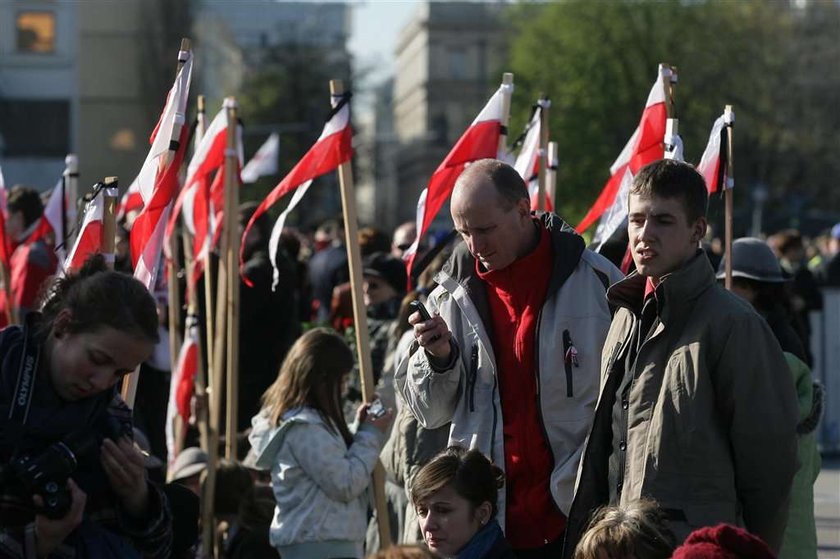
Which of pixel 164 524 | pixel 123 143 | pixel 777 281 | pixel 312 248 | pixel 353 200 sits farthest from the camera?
pixel 123 143

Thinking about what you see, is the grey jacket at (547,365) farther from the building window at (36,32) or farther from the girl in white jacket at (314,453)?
the building window at (36,32)

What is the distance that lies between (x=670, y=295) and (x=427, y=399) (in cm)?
111

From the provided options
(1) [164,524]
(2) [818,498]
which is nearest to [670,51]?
(2) [818,498]

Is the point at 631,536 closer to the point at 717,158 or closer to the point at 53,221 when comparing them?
the point at 717,158

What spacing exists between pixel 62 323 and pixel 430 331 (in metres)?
1.70

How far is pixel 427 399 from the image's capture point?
585 centimetres

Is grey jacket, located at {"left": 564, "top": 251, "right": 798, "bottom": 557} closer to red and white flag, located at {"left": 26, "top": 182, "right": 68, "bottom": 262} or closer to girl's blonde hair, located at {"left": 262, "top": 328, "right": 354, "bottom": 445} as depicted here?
girl's blonde hair, located at {"left": 262, "top": 328, "right": 354, "bottom": 445}

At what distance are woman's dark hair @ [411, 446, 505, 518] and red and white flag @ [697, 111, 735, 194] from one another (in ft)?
7.74

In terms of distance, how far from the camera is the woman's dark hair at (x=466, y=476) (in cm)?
566

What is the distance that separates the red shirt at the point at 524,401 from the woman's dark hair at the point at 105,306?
183 centimetres

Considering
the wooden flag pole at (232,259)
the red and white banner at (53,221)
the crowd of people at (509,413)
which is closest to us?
the crowd of people at (509,413)

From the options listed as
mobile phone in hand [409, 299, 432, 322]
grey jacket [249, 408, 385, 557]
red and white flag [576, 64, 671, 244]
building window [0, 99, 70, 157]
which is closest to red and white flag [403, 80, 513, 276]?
red and white flag [576, 64, 671, 244]

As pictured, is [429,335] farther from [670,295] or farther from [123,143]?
[123,143]

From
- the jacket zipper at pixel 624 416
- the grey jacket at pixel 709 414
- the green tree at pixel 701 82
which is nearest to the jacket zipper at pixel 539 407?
the jacket zipper at pixel 624 416
